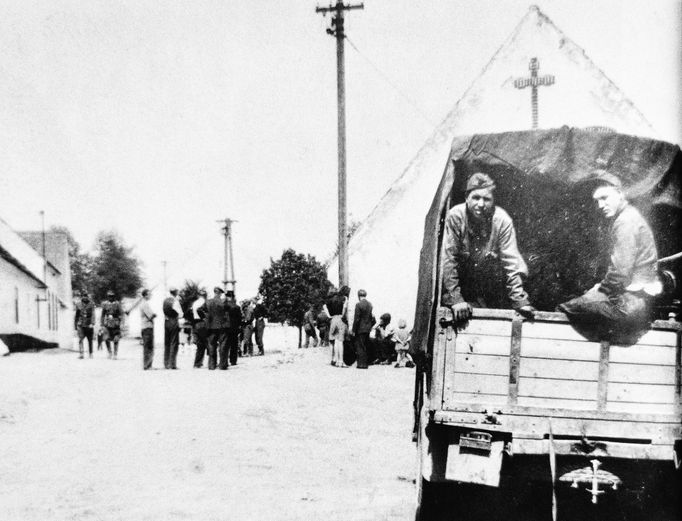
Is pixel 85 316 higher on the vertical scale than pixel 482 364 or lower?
lower

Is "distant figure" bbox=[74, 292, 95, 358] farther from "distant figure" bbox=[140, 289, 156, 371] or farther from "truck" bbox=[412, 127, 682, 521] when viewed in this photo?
"truck" bbox=[412, 127, 682, 521]

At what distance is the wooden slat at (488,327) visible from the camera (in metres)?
5.84

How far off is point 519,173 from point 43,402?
8.87m

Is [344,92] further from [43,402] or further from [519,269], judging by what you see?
[519,269]

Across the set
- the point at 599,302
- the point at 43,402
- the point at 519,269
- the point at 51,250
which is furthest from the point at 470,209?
the point at 51,250

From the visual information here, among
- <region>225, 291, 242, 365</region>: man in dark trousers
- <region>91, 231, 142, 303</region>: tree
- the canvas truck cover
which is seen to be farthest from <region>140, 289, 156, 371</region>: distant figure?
<region>91, 231, 142, 303</region>: tree

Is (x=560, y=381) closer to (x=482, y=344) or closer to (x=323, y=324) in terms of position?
(x=482, y=344)

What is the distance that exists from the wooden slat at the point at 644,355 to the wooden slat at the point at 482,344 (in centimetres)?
74

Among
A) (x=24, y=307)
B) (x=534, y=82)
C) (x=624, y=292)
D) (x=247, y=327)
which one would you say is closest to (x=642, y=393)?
(x=624, y=292)

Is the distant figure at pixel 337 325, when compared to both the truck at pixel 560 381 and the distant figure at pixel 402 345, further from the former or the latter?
the truck at pixel 560 381

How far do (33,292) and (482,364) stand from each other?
38.1m

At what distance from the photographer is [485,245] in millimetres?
6551

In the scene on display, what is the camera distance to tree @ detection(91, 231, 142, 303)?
3639 inches

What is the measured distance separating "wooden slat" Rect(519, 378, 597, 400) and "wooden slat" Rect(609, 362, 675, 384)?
162 mm
